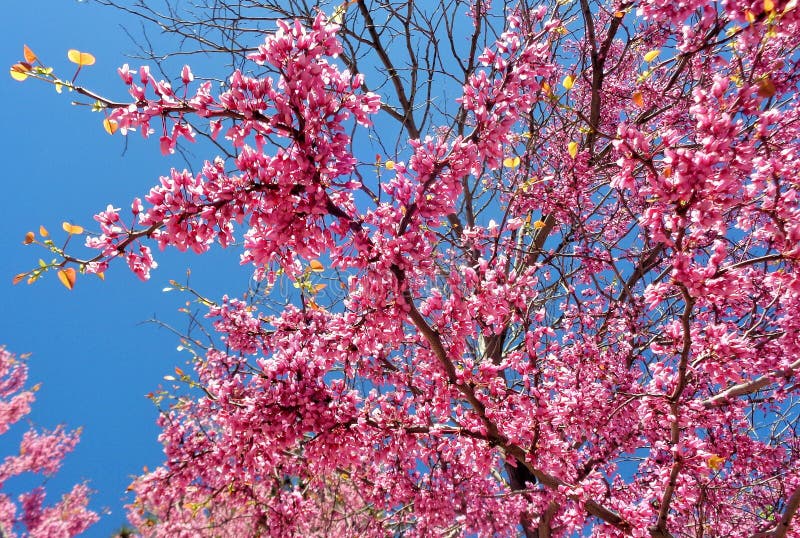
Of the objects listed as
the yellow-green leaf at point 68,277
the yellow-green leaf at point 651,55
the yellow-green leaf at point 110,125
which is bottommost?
the yellow-green leaf at point 68,277

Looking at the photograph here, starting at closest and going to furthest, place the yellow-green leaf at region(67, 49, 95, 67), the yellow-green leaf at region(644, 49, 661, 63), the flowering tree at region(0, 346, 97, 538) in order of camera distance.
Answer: the yellow-green leaf at region(67, 49, 95, 67), the yellow-green leaf at region(644, 49, 661, 63), the flowering tree at region(0, 346, 97, 538)

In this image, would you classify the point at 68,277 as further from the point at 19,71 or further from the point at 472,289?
the point at 472,289

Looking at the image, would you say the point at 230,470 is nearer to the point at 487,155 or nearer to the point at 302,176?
the point at 302,176

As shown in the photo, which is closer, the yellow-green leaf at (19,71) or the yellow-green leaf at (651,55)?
the yellow-green leaf at (19,71)

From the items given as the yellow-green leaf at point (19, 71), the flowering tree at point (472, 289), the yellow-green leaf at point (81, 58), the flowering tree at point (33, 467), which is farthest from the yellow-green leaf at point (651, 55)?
the flowering tree at point (33, 467)

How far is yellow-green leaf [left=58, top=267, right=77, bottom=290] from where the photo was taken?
1946 mm

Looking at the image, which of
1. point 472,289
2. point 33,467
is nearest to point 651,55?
point 472,289

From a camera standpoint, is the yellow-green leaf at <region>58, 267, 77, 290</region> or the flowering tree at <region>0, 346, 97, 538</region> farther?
the flowering tree at <region>0, 346, 97, 538</region>

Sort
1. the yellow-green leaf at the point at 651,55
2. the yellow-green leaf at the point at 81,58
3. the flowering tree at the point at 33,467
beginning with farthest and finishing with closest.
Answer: the flowering tree at the point at 33,467
the yellow-green leaf at the point at 651,55
the yellow-green leaf at the point at 81,58

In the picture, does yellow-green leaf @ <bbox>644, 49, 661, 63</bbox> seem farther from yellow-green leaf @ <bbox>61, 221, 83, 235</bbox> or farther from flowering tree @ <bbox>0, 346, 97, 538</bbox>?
flowering tree @ <bbox>0, 346, 97, 538</bbox>

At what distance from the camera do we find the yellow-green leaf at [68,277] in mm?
1946

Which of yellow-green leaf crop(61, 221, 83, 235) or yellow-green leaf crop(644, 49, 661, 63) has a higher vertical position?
yellow-green leaf crop(644, 49, 661, 63)

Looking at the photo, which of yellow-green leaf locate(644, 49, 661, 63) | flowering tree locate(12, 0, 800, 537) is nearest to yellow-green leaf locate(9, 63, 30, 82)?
flowering tree locate(12, 0, 800, 537)

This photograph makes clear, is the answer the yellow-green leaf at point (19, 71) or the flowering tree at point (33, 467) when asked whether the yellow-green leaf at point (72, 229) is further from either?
the flowering tree at point (33, 467)
